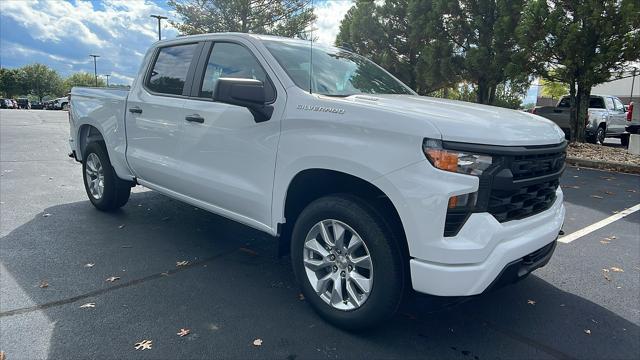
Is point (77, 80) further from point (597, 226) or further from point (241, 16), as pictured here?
point (597, 226)

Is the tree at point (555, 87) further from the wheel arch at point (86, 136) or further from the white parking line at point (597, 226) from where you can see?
the wheel arch at point (86, 136)

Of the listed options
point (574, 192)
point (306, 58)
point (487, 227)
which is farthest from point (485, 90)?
point (487, 227)

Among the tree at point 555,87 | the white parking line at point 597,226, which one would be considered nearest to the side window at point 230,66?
the white parking line at point 597,226

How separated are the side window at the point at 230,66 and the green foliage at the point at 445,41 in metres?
10.4

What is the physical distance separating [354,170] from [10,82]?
3951 inches

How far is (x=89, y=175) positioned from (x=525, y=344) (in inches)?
201

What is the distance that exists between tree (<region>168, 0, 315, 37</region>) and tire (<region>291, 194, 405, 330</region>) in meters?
24.7

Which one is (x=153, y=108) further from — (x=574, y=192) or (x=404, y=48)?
(x=404, y=48)

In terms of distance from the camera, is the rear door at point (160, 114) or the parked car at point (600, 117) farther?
the parked car at point (600, 117)

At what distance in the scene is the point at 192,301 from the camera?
3.41 metres

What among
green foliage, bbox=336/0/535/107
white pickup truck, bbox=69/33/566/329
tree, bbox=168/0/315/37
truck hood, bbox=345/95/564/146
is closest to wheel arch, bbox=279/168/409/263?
white pickup truck, bbox=69/33/566/329

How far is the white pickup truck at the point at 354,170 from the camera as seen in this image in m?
2.51

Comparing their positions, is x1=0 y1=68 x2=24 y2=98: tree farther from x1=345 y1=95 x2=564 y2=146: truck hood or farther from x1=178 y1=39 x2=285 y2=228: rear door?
x1=345 y1=95 x2=564 y2=146: truck hood

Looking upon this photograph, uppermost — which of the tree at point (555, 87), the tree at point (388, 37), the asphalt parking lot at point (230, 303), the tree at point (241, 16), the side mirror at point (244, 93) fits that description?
the tree at point (241, 16)
